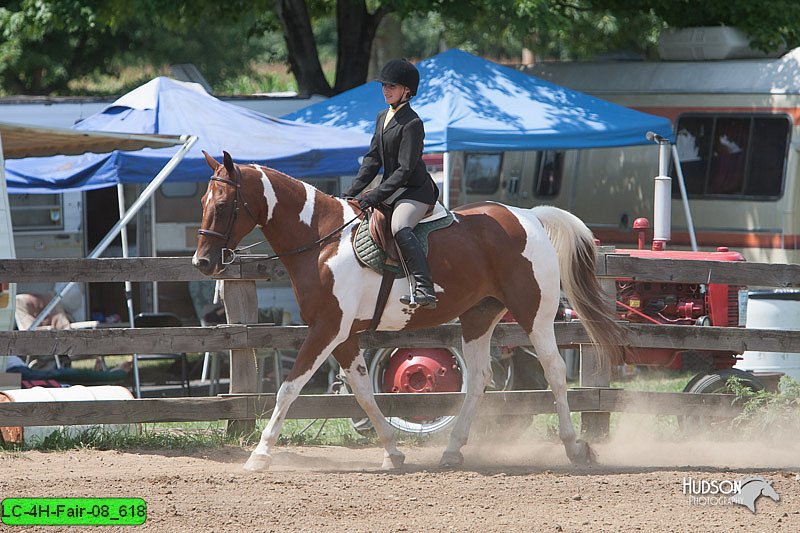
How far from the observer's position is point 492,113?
1210 centimetres

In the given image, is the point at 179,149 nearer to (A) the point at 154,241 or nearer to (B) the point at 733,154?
(A) the point at 154,241

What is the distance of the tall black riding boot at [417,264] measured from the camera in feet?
22.4

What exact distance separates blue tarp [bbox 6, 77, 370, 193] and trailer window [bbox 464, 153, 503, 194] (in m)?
4.14

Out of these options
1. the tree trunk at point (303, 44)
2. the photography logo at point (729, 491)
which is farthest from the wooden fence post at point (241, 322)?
the tree trunk at point (303, 44)

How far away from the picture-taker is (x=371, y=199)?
Answer: 6.82 m

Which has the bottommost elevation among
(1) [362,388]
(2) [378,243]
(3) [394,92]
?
(1) [362,388]

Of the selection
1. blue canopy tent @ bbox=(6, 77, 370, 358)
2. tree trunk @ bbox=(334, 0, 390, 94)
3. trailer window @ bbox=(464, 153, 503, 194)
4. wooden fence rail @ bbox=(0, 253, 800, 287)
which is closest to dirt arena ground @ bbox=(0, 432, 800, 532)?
wooden fence rail @ bbox=(0, 253, 800, 287)

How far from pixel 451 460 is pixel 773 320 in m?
3.67

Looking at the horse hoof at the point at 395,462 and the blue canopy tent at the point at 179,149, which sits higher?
the blue canopy tent at the point at 179,149

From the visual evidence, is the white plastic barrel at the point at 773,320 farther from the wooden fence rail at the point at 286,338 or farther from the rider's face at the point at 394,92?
the rider's face at the point at 394,92

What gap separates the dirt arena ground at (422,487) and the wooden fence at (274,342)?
29 centimetres

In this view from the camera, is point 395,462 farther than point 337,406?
No

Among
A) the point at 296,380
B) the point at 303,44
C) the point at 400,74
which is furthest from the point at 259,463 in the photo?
the point at 303,44

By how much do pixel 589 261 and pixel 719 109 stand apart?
7.31 meters
